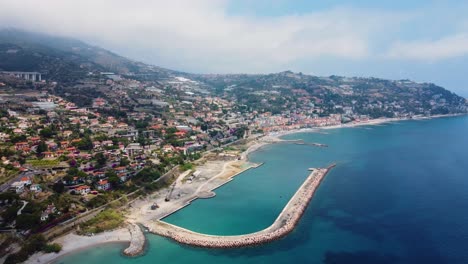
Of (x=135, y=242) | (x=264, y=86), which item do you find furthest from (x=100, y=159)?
(x=264, y=86)

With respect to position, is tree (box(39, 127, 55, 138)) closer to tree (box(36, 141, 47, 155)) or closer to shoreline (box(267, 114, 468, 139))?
tree (box(36, 141, 47, 155))

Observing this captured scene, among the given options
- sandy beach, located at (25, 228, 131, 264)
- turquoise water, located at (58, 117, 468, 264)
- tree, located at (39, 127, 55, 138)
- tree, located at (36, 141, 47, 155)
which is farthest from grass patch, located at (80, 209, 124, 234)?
tree, located at (39, 127, 55, 138)

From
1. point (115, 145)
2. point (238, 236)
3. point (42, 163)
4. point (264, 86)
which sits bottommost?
point (238, 236)

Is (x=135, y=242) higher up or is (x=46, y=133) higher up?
(x=46, y=133)

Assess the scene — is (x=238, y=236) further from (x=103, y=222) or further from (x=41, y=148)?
(x=41, y=148)

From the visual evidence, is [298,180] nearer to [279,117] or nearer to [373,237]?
[373,237]

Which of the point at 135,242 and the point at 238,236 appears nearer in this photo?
the point at 135,242
